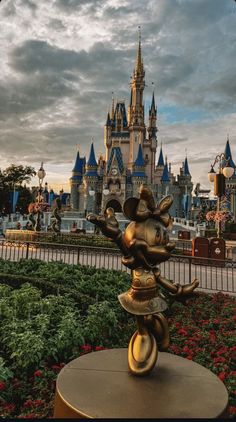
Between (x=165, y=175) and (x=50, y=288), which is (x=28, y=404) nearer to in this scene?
(x=50, y=288)

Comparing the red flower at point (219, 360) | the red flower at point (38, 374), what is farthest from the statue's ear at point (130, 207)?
the red flower at point (219, 360)

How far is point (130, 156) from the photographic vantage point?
7125 cm

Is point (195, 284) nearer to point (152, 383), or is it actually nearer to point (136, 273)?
point (136, 273)

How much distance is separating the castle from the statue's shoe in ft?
198

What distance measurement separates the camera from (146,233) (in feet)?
8.36

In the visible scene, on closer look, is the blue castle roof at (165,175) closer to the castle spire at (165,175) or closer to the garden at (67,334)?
the castle spire at (165,175)

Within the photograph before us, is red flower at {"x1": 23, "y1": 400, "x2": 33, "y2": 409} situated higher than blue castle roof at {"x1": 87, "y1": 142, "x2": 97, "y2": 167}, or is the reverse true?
blue castle roof at {"x1": 87, "y1": 142, "x2": 97, "y2": 167}

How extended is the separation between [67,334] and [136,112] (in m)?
70.3

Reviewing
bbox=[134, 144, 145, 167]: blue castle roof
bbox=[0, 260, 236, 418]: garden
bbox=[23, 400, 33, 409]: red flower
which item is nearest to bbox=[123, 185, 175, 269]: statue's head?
bbox=[0, 260, 236, 418]: garden

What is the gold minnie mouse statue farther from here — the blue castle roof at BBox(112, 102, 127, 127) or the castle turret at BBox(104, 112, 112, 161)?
the blue castle roof at BBox(112, 102, 127, 127)

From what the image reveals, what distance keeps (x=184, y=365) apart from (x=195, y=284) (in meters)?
0.65

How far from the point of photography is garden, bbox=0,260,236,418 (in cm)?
385

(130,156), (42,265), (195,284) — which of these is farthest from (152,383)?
(130,156)

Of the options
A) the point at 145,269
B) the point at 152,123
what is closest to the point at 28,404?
the point at 145,269
